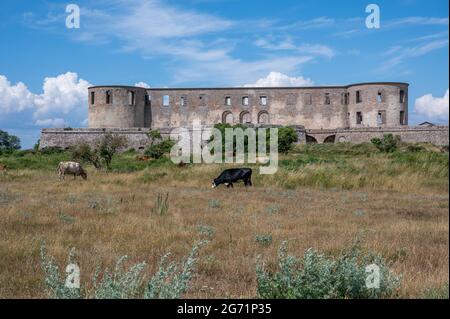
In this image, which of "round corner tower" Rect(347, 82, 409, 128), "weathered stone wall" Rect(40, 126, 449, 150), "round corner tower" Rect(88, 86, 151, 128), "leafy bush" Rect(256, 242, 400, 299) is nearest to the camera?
"leafy bush" Rect(256, 242, 400, 299)

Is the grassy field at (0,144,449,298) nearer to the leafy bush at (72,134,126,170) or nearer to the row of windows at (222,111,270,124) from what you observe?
the leafy bush at (72,134,126,170)

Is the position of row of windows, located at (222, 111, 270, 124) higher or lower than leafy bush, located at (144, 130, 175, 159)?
higher

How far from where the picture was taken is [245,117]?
5175 cm

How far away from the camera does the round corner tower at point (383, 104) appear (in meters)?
47.0

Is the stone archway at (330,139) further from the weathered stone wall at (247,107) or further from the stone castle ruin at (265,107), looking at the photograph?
the weathered stone wall at (247,107)

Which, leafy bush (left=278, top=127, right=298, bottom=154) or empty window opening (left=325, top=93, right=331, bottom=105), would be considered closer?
leafy bush (left=278, top=127, right=298, bottom=154)

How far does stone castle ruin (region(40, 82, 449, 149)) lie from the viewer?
47.2 metres

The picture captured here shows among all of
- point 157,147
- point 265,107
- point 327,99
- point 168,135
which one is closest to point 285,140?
point 157,147

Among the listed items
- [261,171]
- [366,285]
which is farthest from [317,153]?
[366,285]

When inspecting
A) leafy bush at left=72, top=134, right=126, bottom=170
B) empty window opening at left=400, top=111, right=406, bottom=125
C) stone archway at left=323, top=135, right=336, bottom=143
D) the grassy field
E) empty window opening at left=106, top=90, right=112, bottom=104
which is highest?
empty window opening at left=106, top=90, right=112, bottom=104

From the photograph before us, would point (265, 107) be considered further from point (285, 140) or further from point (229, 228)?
point (229, 228)

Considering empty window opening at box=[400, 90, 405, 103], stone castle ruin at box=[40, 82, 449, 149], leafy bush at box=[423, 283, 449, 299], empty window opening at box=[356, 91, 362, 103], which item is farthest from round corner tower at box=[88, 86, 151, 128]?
→ leafy bush at box=[423, 283, 449, 299]

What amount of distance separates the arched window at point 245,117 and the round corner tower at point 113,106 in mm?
10598
